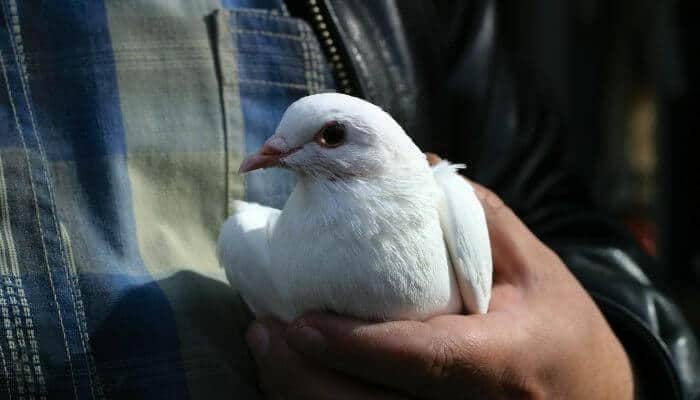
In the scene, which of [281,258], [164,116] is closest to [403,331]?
[281,258]

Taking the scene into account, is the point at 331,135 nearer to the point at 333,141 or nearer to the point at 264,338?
the point at 333,141

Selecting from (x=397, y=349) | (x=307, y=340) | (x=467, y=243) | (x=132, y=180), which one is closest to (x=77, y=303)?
(x=132, y=180)

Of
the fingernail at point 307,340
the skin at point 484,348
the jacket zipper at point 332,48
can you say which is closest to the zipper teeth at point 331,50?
the jacket zipper at point 332,48

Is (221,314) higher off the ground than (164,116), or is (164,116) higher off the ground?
(164,116)

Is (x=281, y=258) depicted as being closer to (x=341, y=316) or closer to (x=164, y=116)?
(x=341, y=316)

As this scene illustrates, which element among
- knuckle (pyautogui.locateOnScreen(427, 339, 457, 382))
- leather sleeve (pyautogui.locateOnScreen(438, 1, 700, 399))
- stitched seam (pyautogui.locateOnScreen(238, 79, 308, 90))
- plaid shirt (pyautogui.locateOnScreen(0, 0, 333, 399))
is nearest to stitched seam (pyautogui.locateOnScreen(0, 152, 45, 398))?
plaid shirt (pyautogui.locateOnScreen(0, 0, 333, 399))

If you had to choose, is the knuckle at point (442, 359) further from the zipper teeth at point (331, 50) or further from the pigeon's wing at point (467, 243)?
the zipper teeth at point (331, 50)
